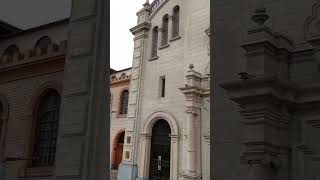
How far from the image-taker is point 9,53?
56.9 feet

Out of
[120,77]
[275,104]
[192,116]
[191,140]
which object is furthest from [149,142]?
[275,104]

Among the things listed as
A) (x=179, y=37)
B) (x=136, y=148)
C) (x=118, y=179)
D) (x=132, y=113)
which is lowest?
(x=118, y=179)

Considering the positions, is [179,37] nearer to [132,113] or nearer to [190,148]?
[132,113]

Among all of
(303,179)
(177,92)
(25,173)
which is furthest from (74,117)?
(177,92)

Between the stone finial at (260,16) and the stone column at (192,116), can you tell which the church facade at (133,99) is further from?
the stone finial at (260,16)

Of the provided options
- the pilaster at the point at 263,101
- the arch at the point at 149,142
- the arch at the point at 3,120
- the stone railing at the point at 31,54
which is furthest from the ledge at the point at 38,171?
the arch at the point at 149,142

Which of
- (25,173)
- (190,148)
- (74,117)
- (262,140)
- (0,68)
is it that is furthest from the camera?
(190,148)

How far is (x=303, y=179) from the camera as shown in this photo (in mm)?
8344

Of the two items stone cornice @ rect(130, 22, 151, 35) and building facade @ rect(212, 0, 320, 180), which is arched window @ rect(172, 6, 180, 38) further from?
building facade @ rect(212, 0, 320, 180)

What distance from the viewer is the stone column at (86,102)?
8.35 meters

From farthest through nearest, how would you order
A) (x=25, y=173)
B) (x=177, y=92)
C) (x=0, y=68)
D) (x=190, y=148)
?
1. (x=177, y=92)
2. (x=190, y=148)
3. (x=0, y=68)
4. (x=25, y=173)

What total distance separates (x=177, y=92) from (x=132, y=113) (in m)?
2.91

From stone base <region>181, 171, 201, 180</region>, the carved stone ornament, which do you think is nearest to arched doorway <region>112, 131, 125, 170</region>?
stone base <region>181, 171, 201, 180</region>

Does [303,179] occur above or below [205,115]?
below
